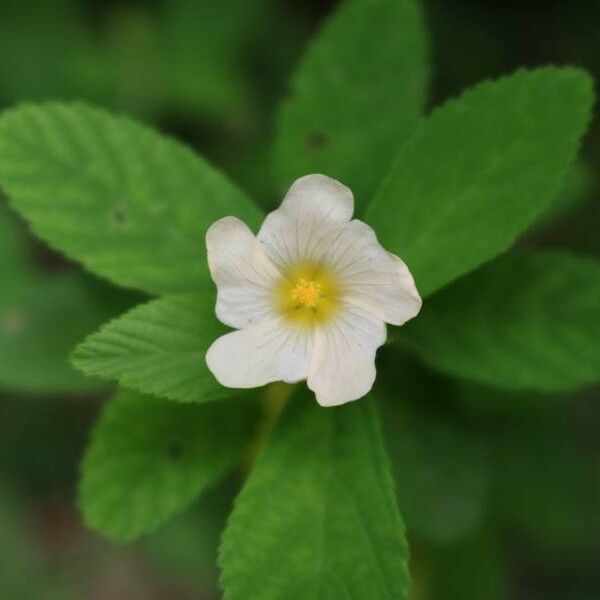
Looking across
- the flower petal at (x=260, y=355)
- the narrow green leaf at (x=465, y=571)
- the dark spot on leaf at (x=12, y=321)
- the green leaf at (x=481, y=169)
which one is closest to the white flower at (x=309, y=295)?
A: the flower petal at (x=260, y=355)

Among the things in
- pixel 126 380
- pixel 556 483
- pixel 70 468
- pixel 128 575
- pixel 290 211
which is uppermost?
pixel 290 211

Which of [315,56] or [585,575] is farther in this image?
[585,575]

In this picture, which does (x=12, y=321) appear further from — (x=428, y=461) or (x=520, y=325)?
(x=520, y=325)

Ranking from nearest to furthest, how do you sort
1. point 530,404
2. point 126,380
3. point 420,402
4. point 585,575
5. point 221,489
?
1. point 126,380
2. point 420,402
3. point 530,404
4. point 221,489
5. point 585,575

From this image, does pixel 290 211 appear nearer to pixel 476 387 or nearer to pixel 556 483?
pixel 476 387

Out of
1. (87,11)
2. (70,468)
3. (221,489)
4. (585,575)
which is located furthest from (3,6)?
(585,575)

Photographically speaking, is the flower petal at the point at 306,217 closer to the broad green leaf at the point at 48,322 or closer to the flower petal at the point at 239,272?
the flower petal at the point at 239,272
